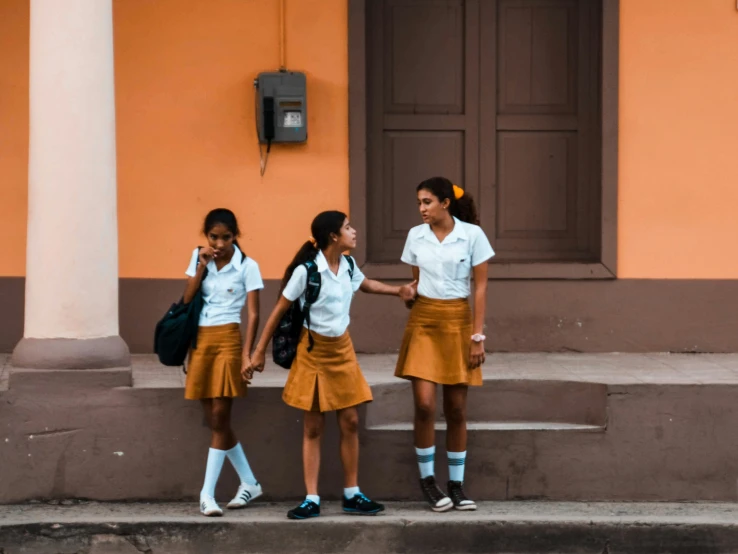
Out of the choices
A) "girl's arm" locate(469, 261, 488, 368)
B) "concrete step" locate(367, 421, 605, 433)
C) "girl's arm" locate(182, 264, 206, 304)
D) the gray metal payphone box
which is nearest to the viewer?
"girl's arm" locate(182, 264, 206, 304)

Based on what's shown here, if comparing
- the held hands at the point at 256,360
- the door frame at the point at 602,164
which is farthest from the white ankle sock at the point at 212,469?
the door frame at the point at 602,164

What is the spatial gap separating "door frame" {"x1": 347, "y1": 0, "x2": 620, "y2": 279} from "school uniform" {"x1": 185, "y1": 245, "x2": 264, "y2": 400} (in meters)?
2.36

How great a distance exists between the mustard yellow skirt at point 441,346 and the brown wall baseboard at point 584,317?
218cm

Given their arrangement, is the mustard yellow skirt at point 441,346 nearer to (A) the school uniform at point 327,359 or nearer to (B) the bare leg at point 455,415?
(B) the bare leg at point 455,415

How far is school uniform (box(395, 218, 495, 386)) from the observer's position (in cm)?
731

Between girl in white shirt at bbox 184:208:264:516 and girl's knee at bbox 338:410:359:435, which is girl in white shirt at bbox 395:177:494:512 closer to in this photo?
girl's knee at bbox 338:410:359:435

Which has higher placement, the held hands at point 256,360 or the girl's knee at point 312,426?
the held hands at point 256,360

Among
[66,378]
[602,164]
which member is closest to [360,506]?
[66,378]

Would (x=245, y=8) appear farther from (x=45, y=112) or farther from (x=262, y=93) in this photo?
(x=45, y=112)

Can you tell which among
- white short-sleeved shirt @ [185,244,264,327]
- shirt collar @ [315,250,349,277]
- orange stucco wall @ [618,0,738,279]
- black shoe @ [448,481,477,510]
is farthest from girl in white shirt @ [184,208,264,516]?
orange stucco wall @ [618,0,738,279]

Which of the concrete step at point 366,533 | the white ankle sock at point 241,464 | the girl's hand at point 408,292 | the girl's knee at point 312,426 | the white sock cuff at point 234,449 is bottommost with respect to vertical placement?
the concrete step at point 366,533

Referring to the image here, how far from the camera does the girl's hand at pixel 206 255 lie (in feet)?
23.3

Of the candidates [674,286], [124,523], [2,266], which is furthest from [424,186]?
[2,266]

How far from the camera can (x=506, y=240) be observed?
9867mm
